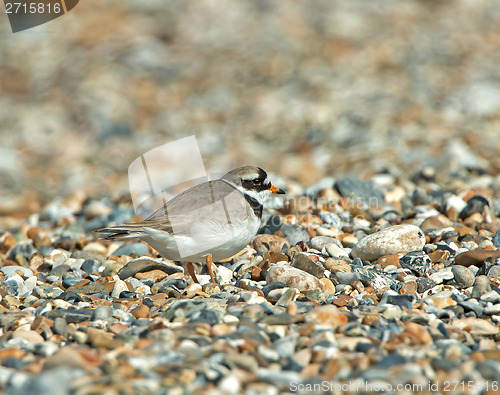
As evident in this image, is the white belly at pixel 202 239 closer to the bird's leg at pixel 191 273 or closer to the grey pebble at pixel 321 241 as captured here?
the bird's leg at pixel 191 273

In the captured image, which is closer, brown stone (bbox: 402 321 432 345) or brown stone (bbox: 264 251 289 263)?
brown stone (bbox: 402 321 432 345)

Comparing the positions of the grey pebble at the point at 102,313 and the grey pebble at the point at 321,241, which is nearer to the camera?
the grey pebble at the point at 102,313

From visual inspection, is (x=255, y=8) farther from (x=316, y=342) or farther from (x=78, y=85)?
(x=316, y=342)

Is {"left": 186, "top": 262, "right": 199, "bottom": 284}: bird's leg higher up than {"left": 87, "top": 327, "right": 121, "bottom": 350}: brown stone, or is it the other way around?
{"left": 87, "top": 327, "right": 121, "bottom": 350}: brown stone

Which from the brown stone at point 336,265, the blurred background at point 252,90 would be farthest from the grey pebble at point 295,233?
the blurred background at point 252,90

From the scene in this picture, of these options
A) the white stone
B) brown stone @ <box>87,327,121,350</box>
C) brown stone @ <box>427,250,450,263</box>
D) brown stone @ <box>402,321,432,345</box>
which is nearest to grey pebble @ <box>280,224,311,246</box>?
the white stone

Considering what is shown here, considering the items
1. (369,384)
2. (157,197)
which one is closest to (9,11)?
(157,197)

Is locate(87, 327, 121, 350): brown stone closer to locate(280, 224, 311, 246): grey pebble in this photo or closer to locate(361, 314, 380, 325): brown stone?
locate(361, 314, 380, 325): brown stone
